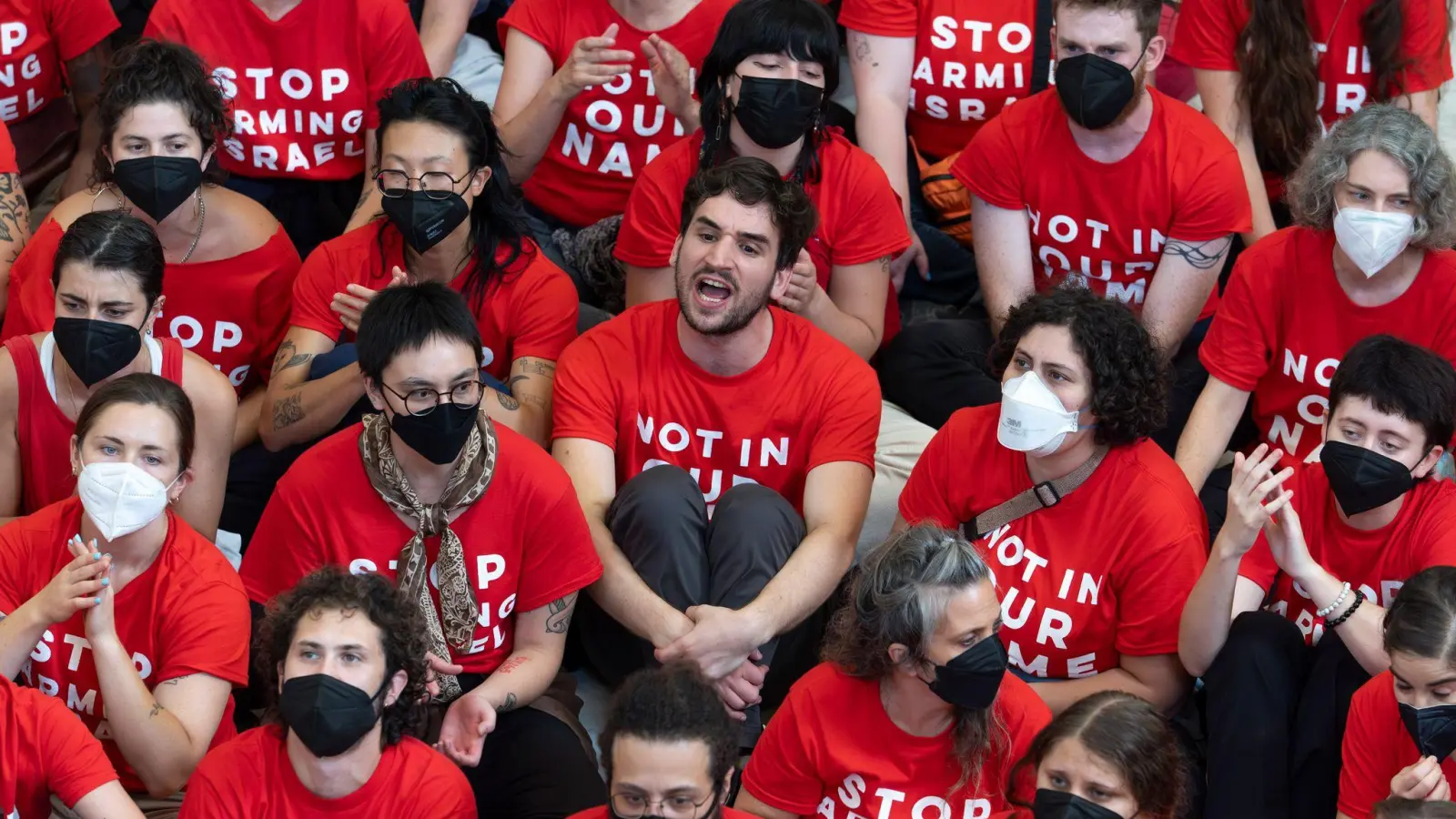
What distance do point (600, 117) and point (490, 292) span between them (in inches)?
34.8

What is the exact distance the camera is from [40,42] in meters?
5.66

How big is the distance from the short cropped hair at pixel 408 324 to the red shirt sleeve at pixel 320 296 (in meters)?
0.79

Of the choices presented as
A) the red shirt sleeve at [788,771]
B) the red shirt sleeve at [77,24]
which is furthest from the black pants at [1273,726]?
the red shirt sleeve at [77,24]

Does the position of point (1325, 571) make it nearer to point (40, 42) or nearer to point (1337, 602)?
point (1337, 602)

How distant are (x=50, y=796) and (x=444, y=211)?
5.50 ft

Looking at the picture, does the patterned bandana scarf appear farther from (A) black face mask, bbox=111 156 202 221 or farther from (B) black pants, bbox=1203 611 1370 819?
(B) black pants, bbox=1203 611 1370 819

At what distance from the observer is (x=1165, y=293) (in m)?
5.12

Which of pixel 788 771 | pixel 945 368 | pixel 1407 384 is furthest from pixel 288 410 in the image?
pixel 1407 384

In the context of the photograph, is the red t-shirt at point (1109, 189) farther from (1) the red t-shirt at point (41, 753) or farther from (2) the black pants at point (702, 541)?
(1) the red t-shirt at point (41, 753)

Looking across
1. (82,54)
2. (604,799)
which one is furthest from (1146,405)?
(82,54)

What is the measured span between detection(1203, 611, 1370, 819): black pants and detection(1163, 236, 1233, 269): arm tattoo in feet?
4.21

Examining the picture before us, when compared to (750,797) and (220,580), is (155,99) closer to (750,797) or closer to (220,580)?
(220,580)

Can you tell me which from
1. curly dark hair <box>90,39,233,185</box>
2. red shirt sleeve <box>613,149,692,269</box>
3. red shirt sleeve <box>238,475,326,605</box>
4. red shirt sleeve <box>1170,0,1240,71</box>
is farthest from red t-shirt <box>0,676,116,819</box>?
red shirt sleeve <box>1170,0,1240,71</box>

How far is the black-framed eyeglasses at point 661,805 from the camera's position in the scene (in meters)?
3.46
